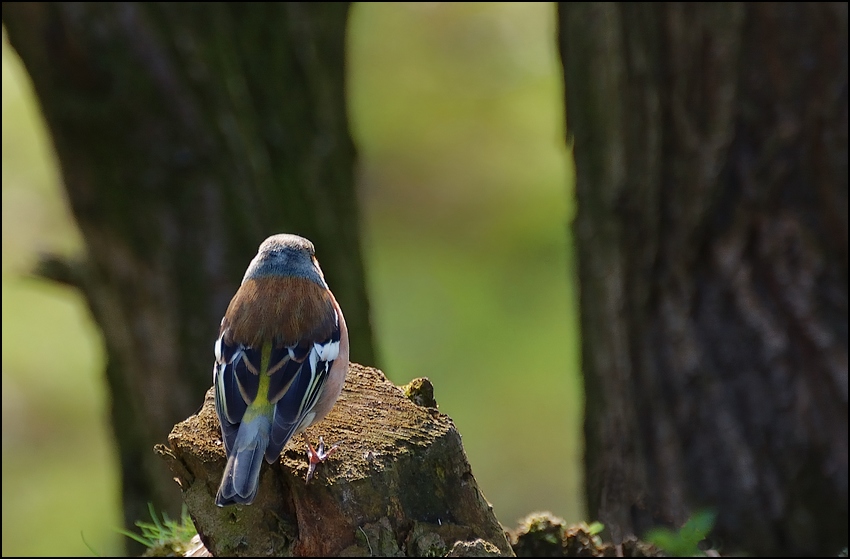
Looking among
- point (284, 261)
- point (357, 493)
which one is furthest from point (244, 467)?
point (284, 261)

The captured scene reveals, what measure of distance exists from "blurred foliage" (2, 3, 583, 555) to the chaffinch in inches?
233

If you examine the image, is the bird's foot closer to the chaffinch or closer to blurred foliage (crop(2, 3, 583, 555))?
the chaffinch

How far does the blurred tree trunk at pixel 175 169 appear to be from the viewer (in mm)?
6398

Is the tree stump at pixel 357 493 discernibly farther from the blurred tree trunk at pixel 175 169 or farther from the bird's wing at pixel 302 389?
the blurred tree trunk at pixel 175 169

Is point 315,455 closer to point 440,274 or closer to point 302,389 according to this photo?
point 302,389

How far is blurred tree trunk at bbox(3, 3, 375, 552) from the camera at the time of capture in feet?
21.0

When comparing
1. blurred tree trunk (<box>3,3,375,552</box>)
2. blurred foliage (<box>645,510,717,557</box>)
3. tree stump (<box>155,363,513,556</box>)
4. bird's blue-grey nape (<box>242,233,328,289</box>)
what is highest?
blurred tree trunk (<box>3,3,375,552</box>)

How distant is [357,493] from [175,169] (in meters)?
3.48

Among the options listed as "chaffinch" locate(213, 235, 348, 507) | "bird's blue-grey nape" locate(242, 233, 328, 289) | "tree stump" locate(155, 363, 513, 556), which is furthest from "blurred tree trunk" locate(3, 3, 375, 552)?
"tree stump" locate(155, 363, 513, 556)

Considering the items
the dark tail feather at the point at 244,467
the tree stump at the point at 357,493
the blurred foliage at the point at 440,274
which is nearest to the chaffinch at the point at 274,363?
the dark tail feather at the point at 244,467

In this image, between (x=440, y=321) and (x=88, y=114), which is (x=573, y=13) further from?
(x=440, y=321)

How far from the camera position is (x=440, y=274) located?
41.7ft

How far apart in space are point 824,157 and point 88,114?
4.38 meters

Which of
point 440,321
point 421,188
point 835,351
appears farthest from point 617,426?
point 421,188
